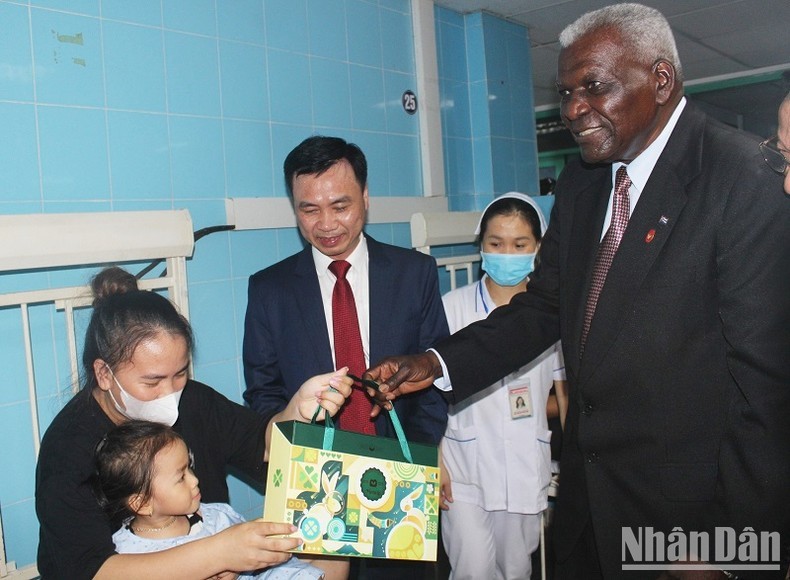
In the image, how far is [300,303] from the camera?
2.44m

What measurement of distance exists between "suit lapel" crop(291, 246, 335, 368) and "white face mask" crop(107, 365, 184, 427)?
61 centimetres

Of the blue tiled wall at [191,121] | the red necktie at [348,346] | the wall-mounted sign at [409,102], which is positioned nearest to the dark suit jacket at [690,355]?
the red necktie at [348,346]

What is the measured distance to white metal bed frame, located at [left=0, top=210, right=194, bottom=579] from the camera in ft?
6.58

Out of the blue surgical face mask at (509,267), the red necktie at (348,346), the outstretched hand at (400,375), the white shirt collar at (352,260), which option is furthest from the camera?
the blue surgical face mask at (509,267)

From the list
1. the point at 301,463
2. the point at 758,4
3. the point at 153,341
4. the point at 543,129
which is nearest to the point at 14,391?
the point at 153,341

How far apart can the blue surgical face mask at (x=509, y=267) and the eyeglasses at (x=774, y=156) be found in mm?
1403

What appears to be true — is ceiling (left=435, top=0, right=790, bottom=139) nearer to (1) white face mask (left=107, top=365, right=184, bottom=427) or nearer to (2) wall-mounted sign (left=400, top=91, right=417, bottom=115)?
(2) wall-mounted sign (left=400, top=91, right=417, bottom=115)

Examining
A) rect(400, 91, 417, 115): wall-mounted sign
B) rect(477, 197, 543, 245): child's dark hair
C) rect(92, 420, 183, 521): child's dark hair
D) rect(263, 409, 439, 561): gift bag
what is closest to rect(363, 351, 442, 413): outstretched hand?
rect(263, 409, 439, 561): gift bag

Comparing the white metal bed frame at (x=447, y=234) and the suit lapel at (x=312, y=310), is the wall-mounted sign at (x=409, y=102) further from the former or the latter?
the suit lapel at (x=312, y=310)

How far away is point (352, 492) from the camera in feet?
5.23

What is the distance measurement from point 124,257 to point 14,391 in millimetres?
531

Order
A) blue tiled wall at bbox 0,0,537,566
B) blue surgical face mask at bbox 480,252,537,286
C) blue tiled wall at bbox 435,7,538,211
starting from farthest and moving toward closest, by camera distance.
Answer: blue tiled wall at bbox 435,7,538,211, blue surgical face mask at bbox 480,252,537,286, blue tiled wall at bbox 0,0,537,566

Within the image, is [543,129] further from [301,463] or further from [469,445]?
[301,463]

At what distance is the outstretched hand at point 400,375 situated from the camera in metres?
1.93
